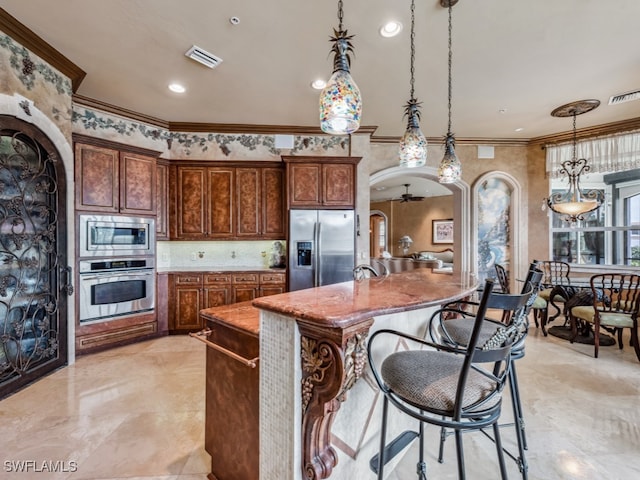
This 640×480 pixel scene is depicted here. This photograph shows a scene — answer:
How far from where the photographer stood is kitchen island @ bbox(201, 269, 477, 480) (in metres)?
1.05

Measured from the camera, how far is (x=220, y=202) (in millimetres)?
4492

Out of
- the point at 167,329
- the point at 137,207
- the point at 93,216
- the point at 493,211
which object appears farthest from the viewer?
the point at 493,211

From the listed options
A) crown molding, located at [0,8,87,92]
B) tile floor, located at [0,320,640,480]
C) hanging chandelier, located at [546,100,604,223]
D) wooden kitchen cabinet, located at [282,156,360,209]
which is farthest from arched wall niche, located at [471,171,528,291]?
crown molding, located at [0,8,87,92]

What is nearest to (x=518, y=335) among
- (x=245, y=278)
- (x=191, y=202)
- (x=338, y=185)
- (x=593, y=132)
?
(x=338, y=185)

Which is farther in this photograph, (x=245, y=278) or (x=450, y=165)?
(x=245, y=278)

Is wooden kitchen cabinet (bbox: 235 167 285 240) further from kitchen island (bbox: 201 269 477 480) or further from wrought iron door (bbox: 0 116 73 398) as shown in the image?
kitchen island (bbox: 201 269 477 480)

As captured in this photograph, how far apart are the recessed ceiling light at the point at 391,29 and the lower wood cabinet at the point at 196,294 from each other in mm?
3231

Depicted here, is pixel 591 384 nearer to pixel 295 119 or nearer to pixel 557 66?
pixel 557 66

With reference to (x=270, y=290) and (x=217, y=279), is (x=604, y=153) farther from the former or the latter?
(x=217, y=279)

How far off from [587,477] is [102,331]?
178 inches

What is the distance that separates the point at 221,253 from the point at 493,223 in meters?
4.69

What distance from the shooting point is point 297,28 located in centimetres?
249

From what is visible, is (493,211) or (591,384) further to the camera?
(493,211)

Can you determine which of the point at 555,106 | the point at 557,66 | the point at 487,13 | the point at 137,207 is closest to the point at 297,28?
the point at 487,13
